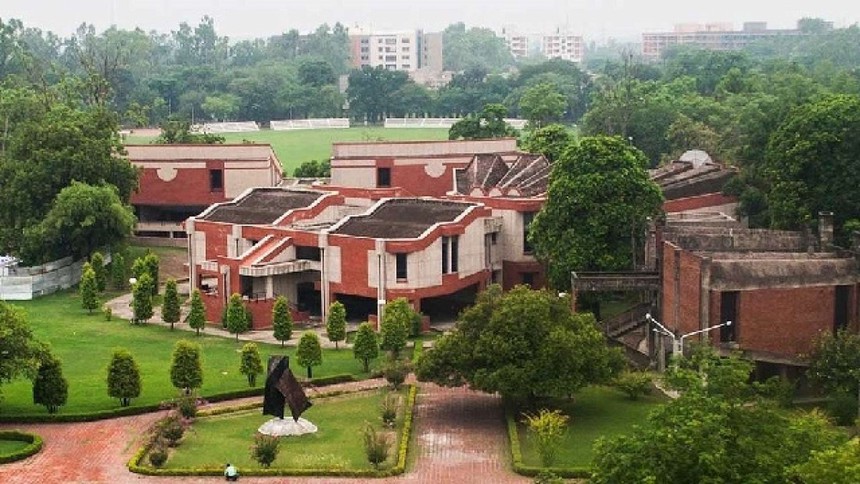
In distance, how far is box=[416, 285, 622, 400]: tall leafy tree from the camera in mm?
38812

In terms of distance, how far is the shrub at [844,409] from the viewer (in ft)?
128

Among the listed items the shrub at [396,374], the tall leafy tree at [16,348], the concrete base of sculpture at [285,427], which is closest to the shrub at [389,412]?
the concrete base of sculpture at [285,427]

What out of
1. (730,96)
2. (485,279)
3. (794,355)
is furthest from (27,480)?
(730,96)

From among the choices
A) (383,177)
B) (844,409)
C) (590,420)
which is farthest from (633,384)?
(383,177)

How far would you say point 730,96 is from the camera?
10931 cm

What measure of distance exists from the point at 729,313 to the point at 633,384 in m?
3.89

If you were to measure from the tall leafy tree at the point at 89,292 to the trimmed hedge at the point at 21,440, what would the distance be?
18451mm

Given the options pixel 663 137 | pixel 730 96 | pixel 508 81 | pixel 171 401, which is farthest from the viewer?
pixel 508 81

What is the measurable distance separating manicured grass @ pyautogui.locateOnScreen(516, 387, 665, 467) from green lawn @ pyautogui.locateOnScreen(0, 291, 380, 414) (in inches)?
316

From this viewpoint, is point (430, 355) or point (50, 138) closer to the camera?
point (430, 355)

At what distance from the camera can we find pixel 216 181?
74688 mm

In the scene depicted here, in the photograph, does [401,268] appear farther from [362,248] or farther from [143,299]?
[143,299]

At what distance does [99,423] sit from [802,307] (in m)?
21.7

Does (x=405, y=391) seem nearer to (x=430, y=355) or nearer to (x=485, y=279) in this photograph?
(x=430, y=355)
